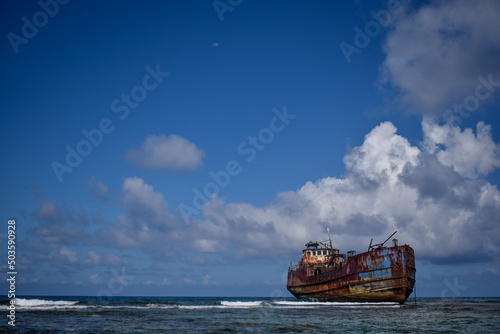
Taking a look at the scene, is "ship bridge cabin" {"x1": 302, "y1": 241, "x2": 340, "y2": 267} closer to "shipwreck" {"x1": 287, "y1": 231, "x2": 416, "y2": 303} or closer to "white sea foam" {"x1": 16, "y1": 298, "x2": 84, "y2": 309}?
"shipwreck" {"x1": 287, "y1": 231, "x2": 416, "y2": 303}

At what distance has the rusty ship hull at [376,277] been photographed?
35.9m

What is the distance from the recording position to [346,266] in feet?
131

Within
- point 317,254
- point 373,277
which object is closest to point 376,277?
point 373,277

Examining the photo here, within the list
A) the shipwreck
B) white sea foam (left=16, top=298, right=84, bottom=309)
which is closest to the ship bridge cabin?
the shipwreck

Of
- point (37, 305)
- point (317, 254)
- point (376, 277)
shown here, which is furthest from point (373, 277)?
point (37, 305)

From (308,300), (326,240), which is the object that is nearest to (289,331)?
(308,300)

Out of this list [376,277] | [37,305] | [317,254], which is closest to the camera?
[376,277]

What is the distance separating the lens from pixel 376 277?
1446 inches

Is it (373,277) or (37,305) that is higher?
(373,277)

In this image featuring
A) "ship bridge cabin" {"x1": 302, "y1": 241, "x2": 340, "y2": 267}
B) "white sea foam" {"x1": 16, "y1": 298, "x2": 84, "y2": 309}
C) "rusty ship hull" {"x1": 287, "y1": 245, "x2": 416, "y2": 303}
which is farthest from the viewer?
"ship bridge cabin" {"x1": 302, "y1": 241, "x2": 340, "y2": 267}

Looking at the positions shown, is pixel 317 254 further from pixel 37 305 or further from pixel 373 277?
pixel 37 305

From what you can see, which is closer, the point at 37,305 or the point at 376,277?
the point at 376,277

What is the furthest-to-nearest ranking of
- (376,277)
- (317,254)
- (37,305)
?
(317,254), (37,305), (376,277)

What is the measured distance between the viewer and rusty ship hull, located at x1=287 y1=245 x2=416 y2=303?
3592cm
